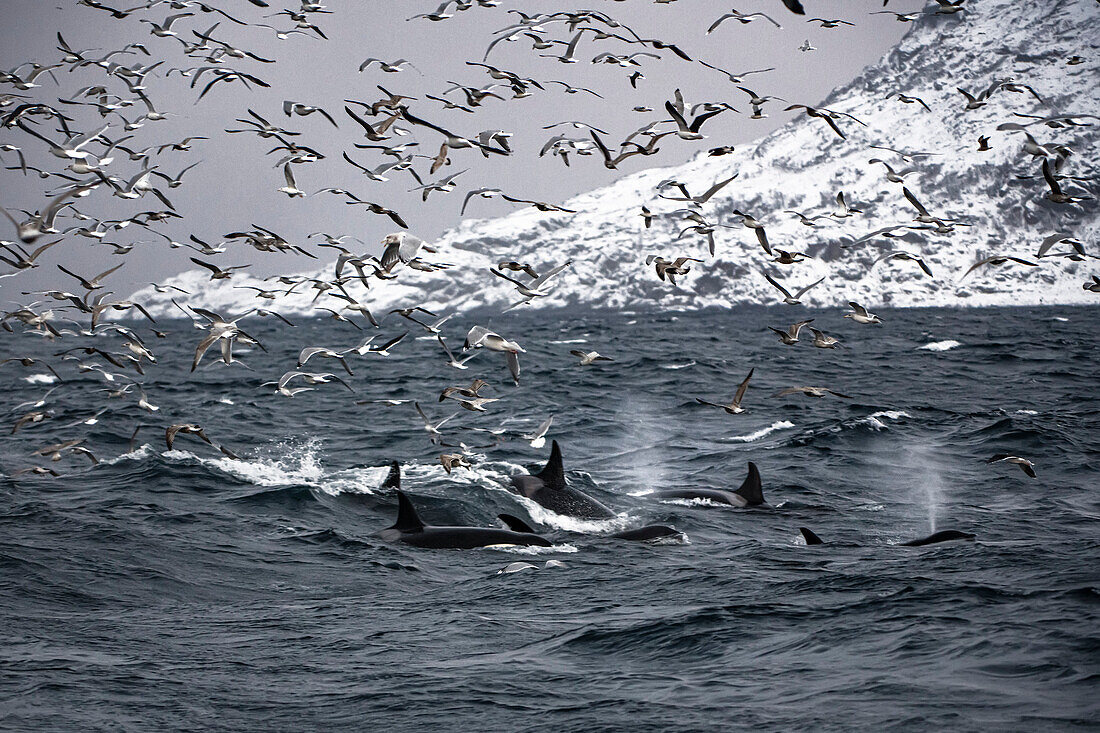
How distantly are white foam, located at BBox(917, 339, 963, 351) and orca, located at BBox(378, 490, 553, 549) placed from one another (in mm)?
48033

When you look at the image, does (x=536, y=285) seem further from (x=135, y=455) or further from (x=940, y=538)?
(x=135, y=455)

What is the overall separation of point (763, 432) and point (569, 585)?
16.9 m

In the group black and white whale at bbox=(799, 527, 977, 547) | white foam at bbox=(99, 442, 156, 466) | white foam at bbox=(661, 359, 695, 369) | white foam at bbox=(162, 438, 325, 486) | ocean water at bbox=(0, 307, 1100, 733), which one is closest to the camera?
ocean water at bbox=(0, 307, 1100, 733)

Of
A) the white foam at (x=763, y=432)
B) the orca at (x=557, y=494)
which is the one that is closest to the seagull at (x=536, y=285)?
the orca at (x=557, y=494)

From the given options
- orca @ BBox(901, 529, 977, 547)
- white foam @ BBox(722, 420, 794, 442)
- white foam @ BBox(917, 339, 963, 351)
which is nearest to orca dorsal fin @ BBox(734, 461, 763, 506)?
orca @ BBox(901, 529, 977, 547)

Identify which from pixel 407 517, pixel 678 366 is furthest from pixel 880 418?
pixel 678 366

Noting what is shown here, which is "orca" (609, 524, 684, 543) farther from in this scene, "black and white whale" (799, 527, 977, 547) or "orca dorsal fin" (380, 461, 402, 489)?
"orca dorsal fin" (380, 461, 402, 489)

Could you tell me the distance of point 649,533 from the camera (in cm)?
1683

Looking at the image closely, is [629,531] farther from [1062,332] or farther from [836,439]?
[1062,332]

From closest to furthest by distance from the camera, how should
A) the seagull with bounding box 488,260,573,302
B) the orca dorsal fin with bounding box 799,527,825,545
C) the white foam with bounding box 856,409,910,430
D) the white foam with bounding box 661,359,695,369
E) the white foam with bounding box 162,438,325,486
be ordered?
the seagull with bounding box 488,260,573,302, the orca dorsal fin with bounding box 799,527,825,545, the white foam with bounding box 162,438,325,486, the white foam with bounding box 856,409,910,430, the white foam with bounding box 661,359,695,369

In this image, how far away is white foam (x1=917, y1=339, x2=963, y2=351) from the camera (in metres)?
59.8

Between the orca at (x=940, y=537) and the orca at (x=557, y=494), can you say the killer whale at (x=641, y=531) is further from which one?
the orca at (x=940, y=537)

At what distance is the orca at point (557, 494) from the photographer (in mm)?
19062

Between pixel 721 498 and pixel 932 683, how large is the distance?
1114cm
